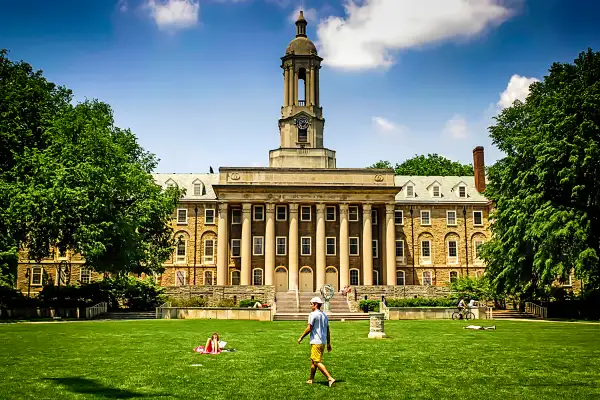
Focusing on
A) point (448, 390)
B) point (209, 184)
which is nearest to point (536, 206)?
point (448, 390)

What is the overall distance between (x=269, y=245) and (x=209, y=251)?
32.2 feet

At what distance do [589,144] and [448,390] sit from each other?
29098 mm

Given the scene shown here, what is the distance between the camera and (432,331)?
28.2m

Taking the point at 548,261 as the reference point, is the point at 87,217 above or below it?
above

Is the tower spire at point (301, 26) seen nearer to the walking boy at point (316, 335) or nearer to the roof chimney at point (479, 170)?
the roof chimney at point (479, 170)

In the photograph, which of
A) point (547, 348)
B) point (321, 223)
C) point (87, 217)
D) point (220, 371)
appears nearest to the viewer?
point (220, 371)

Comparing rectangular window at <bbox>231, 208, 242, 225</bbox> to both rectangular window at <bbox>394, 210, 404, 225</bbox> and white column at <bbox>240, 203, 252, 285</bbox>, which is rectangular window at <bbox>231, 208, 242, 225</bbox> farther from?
rectangular window at <bbox>394, 210, 404, 225</bbox>

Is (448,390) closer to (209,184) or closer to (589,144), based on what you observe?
(589,144)

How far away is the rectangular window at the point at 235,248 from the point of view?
6223cm

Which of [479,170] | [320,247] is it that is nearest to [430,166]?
[479,170]

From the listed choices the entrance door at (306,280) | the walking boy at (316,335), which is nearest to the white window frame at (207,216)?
the entrance door at (306,280)

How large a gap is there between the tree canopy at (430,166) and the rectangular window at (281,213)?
3019cm

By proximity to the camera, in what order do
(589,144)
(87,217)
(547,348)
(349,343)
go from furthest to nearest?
(87,217)
(589,144)
(349,343)
(547,348)

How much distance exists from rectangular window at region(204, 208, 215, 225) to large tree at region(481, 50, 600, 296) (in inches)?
1235
